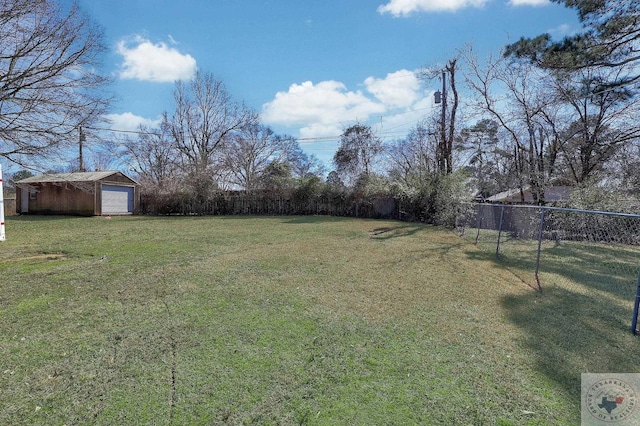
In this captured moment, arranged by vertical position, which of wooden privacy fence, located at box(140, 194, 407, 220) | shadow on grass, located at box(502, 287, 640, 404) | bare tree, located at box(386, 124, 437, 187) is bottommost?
shadow on grass, located at box(502, 287, 640, 404)

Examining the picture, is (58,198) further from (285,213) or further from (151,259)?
(151,259)

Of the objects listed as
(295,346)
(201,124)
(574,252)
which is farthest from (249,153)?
(295,346)

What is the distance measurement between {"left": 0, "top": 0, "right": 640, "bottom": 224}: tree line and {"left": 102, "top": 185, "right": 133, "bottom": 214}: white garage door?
1199 millimetres

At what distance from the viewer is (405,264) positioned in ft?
19.0

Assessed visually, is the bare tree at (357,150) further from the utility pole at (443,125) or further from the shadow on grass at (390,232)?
the shadow on grass at (390,232)

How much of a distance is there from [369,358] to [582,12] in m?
9.86

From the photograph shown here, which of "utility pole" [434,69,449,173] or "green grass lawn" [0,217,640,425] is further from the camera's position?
"utility pole" [434,69,449,173]

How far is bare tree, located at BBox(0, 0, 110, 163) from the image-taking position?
7.82 metres

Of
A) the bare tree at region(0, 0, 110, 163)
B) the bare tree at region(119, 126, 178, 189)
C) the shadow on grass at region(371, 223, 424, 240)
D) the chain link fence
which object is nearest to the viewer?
the chain link fence

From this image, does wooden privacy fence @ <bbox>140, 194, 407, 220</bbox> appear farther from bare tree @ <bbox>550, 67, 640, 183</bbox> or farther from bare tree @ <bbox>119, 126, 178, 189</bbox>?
bare tree @ <bbox>550, 67, 640, 183</bbox>

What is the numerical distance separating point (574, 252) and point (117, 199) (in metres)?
22.0

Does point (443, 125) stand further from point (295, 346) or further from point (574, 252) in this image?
point (295, 346)

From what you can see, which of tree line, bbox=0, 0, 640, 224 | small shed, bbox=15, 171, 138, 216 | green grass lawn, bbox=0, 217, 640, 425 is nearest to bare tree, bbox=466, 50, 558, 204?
tree line, bbox=0, 0, 640, 224

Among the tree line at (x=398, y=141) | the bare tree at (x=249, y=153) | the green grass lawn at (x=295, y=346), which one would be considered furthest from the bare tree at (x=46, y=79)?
the bare tree at (x=249, y=153)
